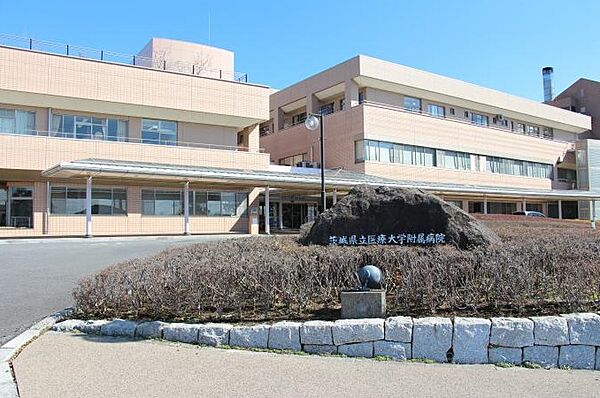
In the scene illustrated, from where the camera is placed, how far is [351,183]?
2959cm

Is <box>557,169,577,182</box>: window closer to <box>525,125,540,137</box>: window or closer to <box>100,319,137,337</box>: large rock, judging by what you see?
<box>525,125,540,137</box>: window

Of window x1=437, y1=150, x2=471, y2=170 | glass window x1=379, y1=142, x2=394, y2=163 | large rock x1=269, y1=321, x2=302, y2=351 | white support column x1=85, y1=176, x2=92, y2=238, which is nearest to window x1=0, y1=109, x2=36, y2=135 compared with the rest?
white support column x1=85, y1=176, x2=92, y2=238

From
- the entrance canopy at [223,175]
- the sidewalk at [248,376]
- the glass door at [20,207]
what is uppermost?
the entrance canopy at [223,175]

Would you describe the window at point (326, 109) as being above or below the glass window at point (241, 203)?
above

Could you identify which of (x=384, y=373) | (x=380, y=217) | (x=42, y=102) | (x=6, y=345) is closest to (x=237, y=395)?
(x=384, y=373)

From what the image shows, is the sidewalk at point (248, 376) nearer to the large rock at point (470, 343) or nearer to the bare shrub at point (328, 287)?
the large rock at point (470, 343)

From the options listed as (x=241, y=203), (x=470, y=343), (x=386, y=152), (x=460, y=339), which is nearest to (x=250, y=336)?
(x=460, y=339)

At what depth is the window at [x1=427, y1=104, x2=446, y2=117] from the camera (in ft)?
136

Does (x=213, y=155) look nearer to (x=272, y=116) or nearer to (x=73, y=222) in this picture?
(x=73, y=222)

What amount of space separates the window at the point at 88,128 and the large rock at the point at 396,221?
21.7m

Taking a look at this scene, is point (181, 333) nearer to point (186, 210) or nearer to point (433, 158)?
point (186, 210)

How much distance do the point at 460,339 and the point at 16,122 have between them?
2665 cm

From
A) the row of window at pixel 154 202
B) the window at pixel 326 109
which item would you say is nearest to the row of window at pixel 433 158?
the window at pixel 326 109

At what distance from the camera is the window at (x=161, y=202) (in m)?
27.9
